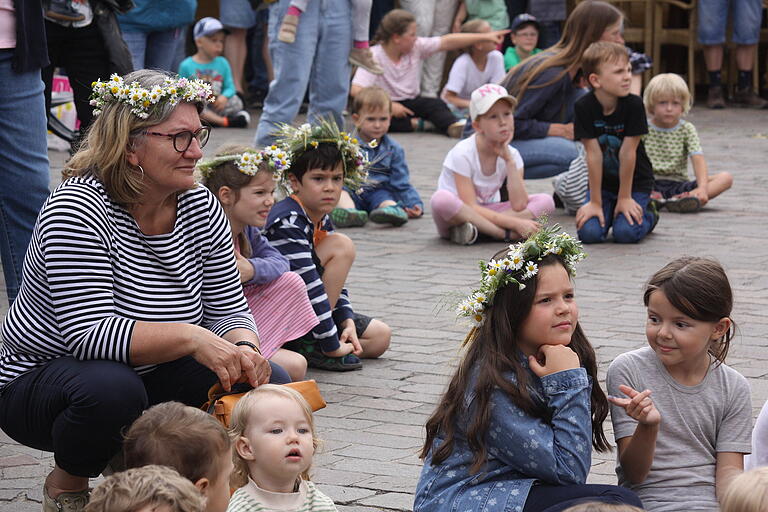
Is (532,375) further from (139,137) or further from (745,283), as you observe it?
(745,283)

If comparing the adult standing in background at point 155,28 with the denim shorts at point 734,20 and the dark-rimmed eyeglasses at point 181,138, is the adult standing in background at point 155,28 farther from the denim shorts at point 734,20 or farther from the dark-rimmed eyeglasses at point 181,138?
the denim shorts at point 734,20

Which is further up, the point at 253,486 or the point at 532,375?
the point at 532,375

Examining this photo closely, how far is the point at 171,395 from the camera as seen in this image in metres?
3.50

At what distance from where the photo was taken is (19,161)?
458cm

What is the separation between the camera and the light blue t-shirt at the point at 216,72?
12047 millimetres

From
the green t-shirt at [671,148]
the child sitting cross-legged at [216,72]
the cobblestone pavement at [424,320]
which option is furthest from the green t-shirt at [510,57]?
the green t-shirt at [671,148]

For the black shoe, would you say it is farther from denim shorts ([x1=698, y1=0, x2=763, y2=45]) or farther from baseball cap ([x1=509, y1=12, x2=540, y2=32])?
denim shorts ([x1=698, y1=0, x2=763, y2=45])

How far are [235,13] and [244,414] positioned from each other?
A: 10.3 m

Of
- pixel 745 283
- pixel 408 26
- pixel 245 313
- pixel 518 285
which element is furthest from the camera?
pixel 408 26

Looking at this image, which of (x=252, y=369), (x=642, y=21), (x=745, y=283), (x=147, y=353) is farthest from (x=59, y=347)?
(x=642, y=21)

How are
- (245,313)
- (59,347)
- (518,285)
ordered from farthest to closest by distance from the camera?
1. (245,313)
2. (59,347)
3. (518,285)

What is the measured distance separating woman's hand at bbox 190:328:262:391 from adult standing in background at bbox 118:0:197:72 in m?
5.04

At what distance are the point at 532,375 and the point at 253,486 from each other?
727 mm

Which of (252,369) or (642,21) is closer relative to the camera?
(252,369)
